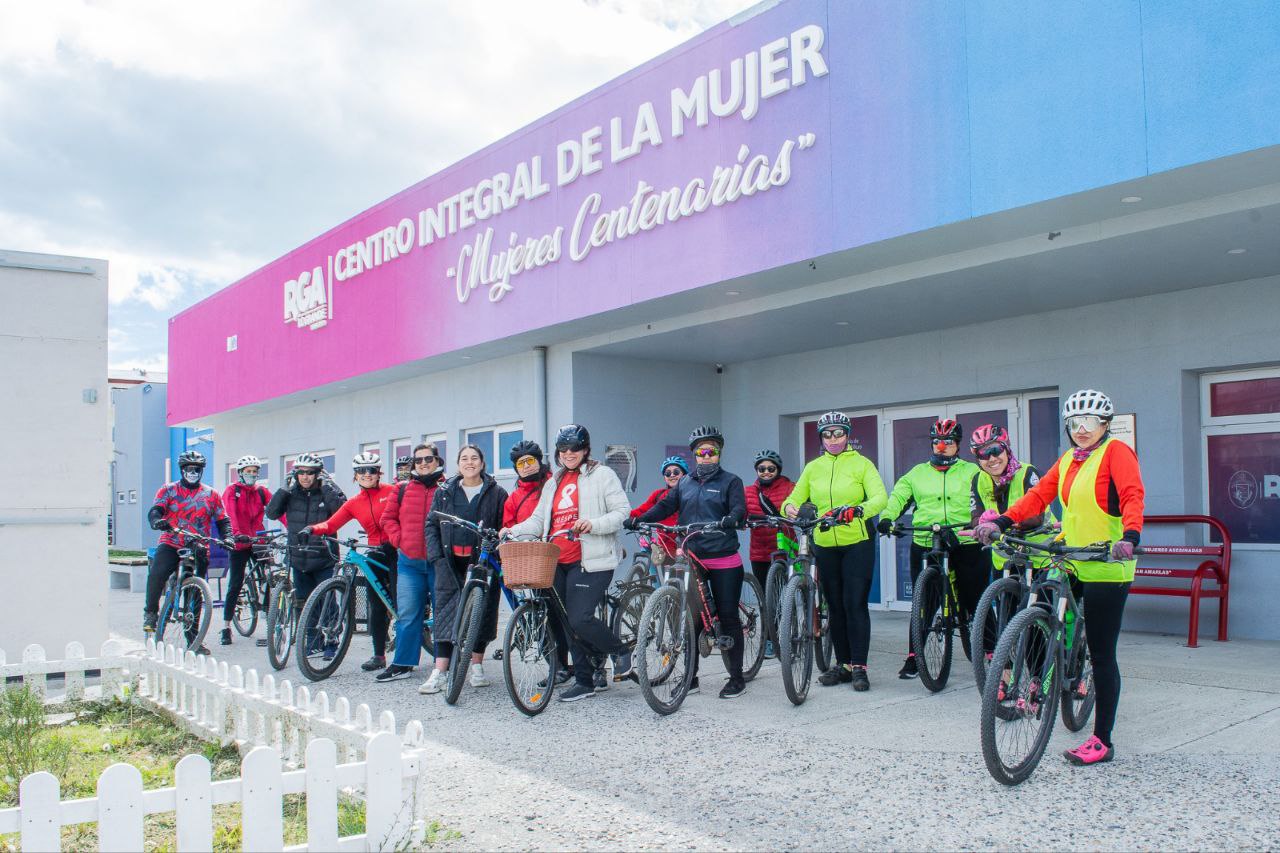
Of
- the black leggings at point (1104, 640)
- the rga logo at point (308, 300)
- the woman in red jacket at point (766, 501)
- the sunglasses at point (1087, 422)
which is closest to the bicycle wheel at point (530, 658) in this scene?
the woman in red jacket at point (766, 501)

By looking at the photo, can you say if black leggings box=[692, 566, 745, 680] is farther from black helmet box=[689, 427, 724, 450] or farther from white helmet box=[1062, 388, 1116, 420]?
white helmet box=[1062, 388, 1116, 420]

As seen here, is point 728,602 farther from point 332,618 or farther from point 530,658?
point 332,618

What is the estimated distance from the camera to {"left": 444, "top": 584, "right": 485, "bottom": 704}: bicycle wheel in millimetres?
7031

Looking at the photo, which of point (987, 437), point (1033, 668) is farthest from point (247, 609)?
point (1033, 668)

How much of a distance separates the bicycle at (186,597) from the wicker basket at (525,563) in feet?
14.2

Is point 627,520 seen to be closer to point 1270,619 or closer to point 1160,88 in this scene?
point 1160,88

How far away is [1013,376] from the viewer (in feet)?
36.1

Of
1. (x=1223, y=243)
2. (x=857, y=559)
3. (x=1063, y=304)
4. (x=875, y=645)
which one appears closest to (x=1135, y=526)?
(x=857, y=559)

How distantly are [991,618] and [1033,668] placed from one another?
5.17 ft

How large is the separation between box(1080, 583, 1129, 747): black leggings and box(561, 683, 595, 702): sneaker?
Result: 3.25 meters

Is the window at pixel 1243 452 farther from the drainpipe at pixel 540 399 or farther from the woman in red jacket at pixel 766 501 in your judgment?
the drainpipe at pixel 540 399

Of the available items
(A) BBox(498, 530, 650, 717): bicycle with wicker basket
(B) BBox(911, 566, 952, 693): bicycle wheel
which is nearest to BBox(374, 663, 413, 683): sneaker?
(A) BBox(498, 530, 650, 717): bicycle with wicker basket

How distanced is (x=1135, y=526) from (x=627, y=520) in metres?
3.21

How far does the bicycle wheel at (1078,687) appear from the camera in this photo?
17.9 feet
